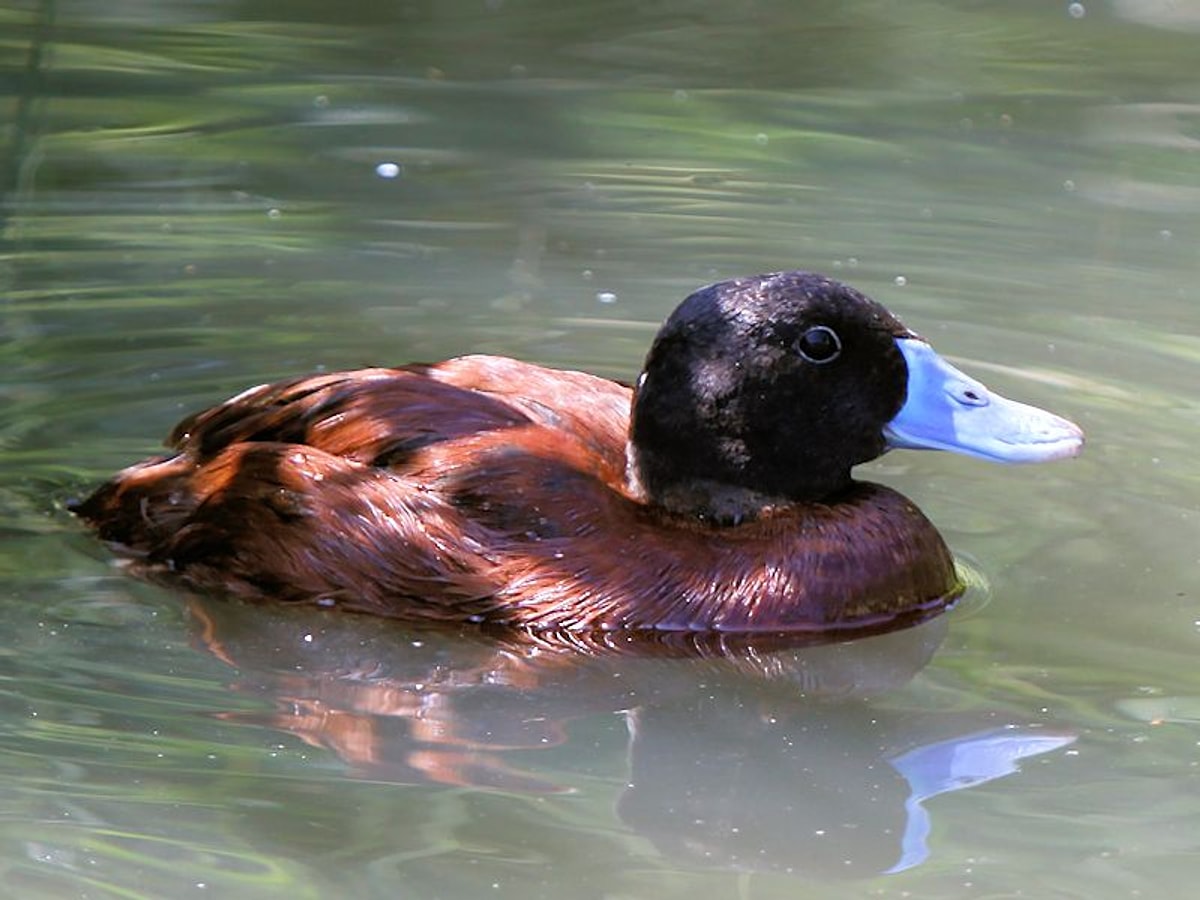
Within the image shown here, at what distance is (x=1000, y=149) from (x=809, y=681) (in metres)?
5.79

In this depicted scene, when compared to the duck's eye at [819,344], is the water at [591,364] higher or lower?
lower

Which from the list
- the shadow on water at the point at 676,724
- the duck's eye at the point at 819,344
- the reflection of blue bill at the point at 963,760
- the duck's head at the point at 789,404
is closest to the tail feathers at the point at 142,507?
the shadow on water at the point at 676,724

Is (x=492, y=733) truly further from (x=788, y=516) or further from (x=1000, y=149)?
→ (x=1000, y=149)

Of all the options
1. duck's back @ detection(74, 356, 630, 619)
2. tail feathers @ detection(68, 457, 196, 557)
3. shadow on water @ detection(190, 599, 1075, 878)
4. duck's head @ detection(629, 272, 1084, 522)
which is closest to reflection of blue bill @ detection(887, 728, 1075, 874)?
shadow on water @ detection(190, 599, 1075, 878)

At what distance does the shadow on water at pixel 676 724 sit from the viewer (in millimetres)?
4766

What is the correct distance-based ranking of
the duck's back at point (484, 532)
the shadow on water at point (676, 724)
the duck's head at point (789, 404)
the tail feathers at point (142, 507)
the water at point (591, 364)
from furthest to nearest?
the tail feathers at point (142, 507), the duck's head at point (789, 404), the duck's back at point (484, 532), the shadow on water at point (676, 724), the water at point (591, 364)

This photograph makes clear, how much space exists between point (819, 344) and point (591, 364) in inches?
80.5

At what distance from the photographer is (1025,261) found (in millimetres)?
9430

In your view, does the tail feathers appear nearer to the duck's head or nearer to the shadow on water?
the shadow on water

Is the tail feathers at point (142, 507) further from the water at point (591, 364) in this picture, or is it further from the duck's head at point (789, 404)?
the duck's head at point (789, 404)

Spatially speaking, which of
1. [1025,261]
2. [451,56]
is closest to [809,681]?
[1025,261]

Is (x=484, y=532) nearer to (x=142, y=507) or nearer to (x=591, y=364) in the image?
(x=142, y=507)

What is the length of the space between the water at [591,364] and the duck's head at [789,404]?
47 cm

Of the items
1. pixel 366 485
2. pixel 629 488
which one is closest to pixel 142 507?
pixel 366 485
